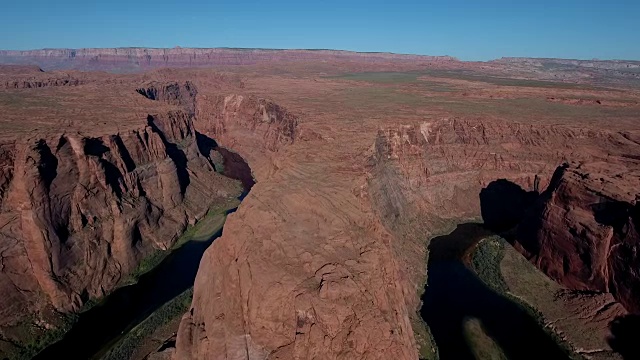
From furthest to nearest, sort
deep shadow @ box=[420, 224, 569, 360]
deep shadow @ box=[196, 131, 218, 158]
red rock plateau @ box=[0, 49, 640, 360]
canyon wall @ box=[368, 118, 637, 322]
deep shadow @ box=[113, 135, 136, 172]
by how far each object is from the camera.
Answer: deep shadow @ box=[196, 131, 218, 158], canyon wall @ box=[368, 118, 637, 322], deep shadow @ box=[113, 135, 136, 172], deep shadow @ box=[420, 224, 569, 360], red rock plateau @ box=[0, 49, 640, 360]

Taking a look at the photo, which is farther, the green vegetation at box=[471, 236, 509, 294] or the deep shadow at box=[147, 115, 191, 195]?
the deep shadow at box=[147, 115, 191, 195]

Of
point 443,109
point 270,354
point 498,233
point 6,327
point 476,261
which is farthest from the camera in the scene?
point 443,109

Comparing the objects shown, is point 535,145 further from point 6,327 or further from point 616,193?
point 6,327

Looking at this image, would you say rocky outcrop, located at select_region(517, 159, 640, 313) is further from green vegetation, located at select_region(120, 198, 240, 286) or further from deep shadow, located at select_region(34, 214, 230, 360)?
green vegetation, located at select_region(120, 198, 240, 286)

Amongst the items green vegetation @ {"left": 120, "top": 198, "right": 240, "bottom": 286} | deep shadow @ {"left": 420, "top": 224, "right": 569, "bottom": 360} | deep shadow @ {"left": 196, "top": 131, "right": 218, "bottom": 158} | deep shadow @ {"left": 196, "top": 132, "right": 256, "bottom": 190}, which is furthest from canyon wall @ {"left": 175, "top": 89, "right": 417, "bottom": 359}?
deep shadow @ {"left": 196, "top": 131, "right": 218, "bottom": 158}

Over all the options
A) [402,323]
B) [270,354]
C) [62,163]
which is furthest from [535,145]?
[62,163]

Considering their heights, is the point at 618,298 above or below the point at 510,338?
above

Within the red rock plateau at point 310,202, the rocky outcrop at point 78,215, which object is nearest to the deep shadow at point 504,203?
the red rock plateau at point 310,202
